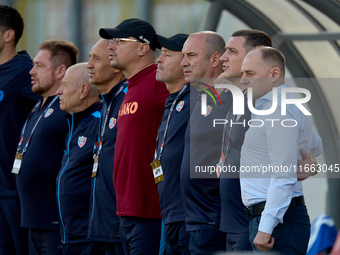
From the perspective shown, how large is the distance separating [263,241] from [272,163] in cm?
39

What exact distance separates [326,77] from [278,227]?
11.8 ft

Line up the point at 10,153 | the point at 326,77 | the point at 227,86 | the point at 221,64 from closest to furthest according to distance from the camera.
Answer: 1. the point at 227,86
2. the point at 221,64
3. the point at 10,153
4. the point at 326,77

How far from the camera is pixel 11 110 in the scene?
17.4ft

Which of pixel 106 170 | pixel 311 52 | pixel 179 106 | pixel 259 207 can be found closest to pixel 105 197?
pixel 106 170

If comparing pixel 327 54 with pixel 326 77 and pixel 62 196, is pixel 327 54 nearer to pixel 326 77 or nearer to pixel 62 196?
pixel 326 77

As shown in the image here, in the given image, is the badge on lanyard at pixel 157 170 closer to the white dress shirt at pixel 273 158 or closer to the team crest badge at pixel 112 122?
the team crest badge at pixel 112 122

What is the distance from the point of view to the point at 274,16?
251 inches

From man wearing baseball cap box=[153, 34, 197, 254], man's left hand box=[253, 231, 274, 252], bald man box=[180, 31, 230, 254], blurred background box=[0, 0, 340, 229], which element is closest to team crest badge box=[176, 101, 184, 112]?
man wearing baseball cap box=[153, 34, 197, 254]

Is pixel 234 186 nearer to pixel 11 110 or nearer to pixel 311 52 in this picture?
pixel 11 110

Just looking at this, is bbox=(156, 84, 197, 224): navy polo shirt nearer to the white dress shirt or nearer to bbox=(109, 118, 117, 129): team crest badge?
bbox=(109, 118, 117, 129): team crest badge

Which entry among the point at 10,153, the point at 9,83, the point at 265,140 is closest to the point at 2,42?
the point at 9,83

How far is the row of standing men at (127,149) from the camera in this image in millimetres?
3594

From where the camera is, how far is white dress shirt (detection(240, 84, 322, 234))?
9.70 feet

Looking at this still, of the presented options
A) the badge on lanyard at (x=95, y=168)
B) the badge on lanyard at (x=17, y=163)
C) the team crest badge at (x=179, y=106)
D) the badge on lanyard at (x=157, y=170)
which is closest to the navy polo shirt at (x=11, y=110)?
the badge on lanyard at (x=17, y=163)
